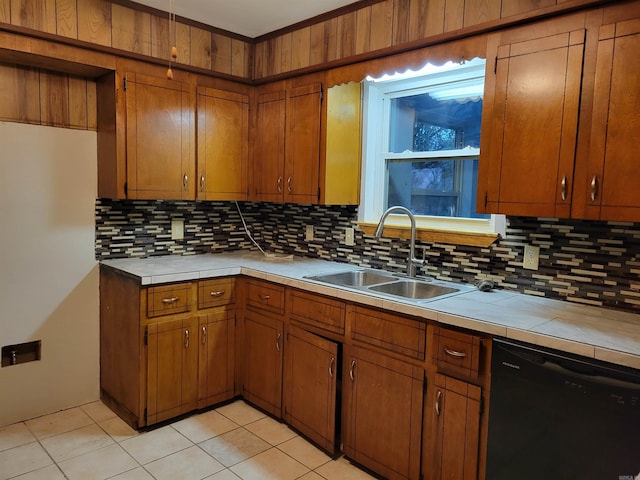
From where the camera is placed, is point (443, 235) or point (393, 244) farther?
point (393, 244)

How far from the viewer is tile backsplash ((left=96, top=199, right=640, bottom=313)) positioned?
77.3 inches

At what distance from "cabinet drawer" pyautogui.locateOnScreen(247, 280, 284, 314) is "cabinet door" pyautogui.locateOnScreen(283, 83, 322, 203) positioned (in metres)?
0.59

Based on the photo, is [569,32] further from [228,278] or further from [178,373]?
[178,373]

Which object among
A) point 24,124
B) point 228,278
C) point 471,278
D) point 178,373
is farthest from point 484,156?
point 24,124

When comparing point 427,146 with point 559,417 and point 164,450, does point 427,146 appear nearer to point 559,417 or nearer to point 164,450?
point 559,417

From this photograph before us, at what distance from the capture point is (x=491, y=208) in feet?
6.61

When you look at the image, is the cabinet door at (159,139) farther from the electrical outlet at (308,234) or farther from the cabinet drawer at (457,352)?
the cabinet drawer at (457,352)

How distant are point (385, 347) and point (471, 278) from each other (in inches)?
26.4

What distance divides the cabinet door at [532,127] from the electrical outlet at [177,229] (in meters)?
2.07

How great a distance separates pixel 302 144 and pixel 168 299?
1.23 m

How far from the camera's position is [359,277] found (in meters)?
2.78

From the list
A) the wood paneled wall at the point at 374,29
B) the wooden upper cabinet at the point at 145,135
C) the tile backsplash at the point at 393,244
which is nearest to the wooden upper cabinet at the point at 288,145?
the wood paneled wall at the point at 374,29

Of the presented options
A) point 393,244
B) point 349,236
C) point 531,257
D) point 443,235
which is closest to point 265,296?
point 349,236

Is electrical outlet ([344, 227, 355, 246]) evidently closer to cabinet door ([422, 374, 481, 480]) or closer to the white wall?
cabinet door ([422, 374, 481, 480])
